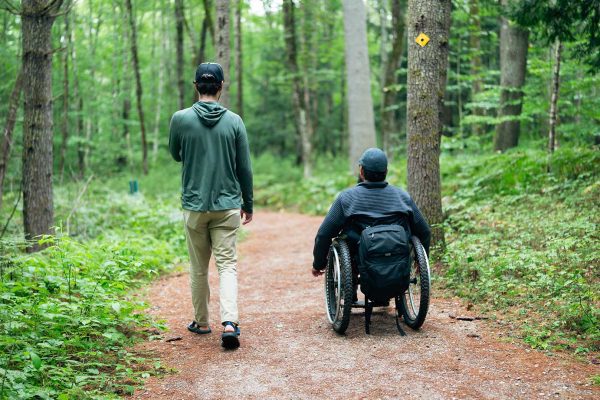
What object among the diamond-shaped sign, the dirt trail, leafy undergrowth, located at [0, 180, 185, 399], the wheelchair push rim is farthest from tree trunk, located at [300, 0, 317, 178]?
the wheelchair push rim

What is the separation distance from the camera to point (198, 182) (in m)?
4.91

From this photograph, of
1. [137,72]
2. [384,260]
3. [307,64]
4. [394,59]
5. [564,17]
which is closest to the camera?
[384,260]

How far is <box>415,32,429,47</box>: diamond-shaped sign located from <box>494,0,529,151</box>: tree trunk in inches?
269

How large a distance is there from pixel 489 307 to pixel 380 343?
1.52m

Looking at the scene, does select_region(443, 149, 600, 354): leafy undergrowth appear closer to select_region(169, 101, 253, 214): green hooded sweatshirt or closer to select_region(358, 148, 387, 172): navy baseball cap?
select_region(358, 148, 387, 172): navy baseball cap

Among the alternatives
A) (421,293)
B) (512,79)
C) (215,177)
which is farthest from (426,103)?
(512,79)

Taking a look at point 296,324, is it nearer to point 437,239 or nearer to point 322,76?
point 437,239

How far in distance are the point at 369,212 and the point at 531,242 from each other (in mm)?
3153

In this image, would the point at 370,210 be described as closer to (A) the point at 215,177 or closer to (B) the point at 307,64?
(A) the point at 215,177

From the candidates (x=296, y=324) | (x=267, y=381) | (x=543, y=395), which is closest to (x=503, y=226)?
(x=296, y=324)

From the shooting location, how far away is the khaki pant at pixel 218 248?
495 cm

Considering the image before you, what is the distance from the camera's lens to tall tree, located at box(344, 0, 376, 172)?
1342 cm

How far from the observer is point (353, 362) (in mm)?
4445

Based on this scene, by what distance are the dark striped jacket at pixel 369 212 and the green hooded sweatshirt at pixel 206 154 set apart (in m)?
0.94
